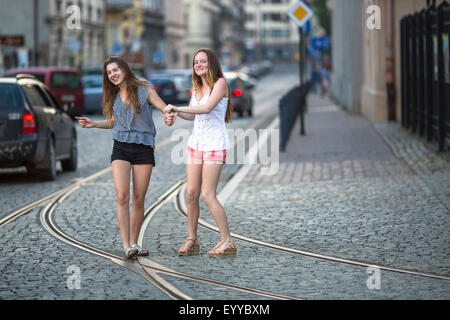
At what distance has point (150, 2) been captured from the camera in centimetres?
8044

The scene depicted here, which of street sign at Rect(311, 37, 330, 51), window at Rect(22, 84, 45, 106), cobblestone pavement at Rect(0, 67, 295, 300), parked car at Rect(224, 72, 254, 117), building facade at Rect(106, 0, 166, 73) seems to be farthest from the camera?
building facade at Rect(106, 0, 166, 73)

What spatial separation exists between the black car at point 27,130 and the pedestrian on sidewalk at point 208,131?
620 centimetres

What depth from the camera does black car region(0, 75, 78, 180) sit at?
531 inches

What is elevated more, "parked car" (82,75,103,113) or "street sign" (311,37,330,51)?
"street sign" (311,37,330,51)

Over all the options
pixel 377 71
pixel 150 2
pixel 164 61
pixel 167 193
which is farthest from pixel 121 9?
pixel 167 193

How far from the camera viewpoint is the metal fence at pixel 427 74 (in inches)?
624

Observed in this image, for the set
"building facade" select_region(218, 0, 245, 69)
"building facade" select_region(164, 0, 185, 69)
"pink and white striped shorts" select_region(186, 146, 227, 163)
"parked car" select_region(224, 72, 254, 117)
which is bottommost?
"pink and white striped shorts" select_region(186, 146, 227, 163)

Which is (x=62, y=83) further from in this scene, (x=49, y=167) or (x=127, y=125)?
(x=127, y=125)

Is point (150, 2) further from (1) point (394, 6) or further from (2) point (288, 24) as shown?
(2) point (288, 24)

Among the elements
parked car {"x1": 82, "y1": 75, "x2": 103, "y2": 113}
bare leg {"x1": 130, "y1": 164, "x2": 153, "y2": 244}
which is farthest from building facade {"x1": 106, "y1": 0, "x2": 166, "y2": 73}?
bare leg {"x1": 130, "y1": 164, "x2": 153, "y2": 244}

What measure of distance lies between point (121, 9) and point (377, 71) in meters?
45.3

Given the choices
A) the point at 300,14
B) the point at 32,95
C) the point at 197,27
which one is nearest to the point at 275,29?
the point at 197,27

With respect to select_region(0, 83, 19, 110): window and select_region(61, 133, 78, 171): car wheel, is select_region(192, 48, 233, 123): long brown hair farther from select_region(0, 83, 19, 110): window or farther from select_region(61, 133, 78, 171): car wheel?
select_region(61, 133, 78, 171): car wheel

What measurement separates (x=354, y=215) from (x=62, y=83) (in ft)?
74.0
